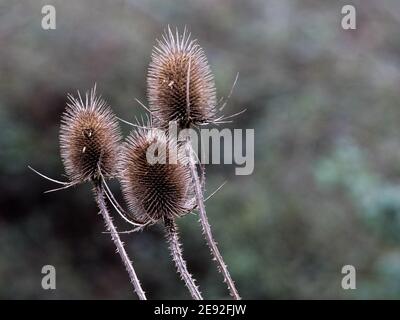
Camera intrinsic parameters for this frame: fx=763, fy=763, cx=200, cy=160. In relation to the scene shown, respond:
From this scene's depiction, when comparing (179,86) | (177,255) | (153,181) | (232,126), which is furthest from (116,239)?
(232,126)

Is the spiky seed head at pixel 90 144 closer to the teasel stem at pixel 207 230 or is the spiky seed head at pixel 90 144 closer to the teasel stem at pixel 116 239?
the teasel stem at pixel 116 239

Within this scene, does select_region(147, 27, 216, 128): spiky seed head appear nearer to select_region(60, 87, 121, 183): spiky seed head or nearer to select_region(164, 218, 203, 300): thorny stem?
select_region(60, 87, 121, 183): spiky seed head

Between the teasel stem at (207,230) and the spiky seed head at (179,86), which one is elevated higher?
the spiky seed head at (179,86)

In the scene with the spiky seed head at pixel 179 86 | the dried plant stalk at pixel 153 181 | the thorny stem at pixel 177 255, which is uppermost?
the spiky seed head at pixel 179 86

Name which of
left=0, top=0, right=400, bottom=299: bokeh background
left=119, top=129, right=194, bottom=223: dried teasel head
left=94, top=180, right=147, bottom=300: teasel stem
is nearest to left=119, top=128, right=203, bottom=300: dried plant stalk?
left=119, top=129, right=194, bottom=223: dried teasel head

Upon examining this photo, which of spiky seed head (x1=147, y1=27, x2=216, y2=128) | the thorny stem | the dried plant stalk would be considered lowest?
the thorny stem

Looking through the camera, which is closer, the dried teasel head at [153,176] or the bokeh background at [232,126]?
the dried teasel head at [153,176]

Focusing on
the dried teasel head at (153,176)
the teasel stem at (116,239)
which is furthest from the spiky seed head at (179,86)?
the teasel stem at (116,239)
